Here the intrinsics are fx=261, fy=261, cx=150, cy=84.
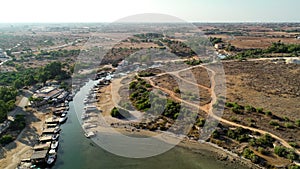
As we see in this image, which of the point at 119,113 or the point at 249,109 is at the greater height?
the point at 249,109

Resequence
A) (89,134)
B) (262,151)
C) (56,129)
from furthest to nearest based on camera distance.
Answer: (56,129) < (89,134) < (262,151)

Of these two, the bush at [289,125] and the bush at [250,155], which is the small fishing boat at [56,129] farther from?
the bush at [289,125]

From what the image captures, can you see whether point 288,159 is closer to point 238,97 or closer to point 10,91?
point 238,97

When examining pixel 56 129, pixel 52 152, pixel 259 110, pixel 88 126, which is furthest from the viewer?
pixel 259 110

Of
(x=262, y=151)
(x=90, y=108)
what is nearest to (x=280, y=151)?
(x=262, y=151)

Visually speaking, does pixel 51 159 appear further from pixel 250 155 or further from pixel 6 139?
pixel 250 155

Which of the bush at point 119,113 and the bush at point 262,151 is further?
the bush at point 119,113

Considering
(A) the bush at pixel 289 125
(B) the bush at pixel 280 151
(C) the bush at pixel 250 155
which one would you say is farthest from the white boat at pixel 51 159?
(A) the bush at pixel 289 125

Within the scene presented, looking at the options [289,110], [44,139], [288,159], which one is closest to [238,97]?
[289,110]

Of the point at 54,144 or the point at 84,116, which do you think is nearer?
the point at 54,144
